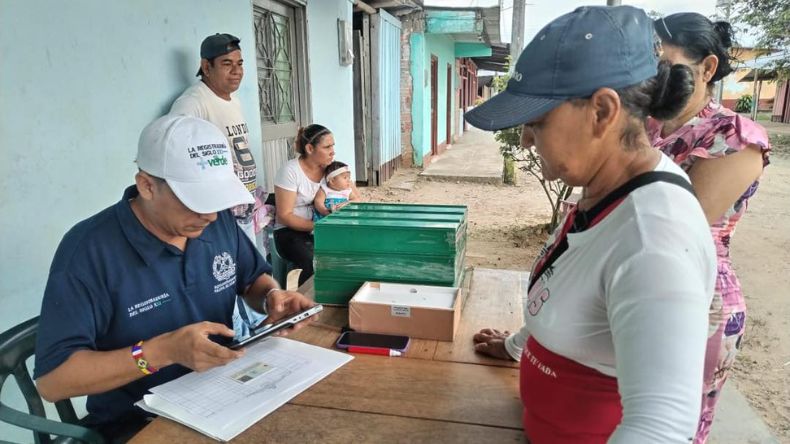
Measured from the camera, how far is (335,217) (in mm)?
1988

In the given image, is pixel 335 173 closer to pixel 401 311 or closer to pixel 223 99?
pixel 223 99

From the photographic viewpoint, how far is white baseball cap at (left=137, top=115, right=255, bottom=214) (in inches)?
52.9

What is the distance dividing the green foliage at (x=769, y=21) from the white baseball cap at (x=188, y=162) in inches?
671

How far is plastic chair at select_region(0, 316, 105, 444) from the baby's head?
2.16 meters

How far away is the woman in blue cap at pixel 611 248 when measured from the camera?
74 cm

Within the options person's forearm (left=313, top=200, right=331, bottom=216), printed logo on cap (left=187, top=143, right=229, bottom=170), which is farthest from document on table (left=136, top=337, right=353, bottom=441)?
person's forearm (left=313, top=200, right=331, bottom=216)

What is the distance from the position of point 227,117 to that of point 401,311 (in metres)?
2.15

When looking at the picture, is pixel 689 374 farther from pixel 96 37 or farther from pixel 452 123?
pixel 452 123

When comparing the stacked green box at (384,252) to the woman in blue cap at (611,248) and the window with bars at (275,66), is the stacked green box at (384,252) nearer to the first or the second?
the woman in blue cap at (611,248)

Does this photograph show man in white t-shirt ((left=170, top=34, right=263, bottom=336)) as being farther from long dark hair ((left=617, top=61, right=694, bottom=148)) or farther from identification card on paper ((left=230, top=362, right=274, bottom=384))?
long dark hair ((left=617, top=61, right=694, bottom=148))

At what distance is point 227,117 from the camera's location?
10.7 ft

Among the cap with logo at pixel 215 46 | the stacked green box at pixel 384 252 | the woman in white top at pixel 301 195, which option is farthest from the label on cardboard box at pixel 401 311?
the cap with logo at pixel 215 46

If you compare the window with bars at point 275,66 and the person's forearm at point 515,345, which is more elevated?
the window with bars at point 275,66

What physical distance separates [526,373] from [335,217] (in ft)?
3.41
